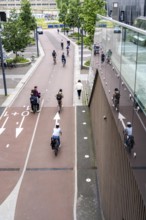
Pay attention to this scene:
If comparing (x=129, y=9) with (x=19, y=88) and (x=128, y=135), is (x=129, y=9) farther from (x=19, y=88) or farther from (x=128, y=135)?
(x=128, y=135)

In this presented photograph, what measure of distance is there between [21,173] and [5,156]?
1.73 meters

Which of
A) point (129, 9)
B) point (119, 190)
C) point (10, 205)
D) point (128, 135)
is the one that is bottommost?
point (10, 205)

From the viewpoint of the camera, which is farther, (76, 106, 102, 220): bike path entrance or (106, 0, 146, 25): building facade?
(106, 0, 146, 25): building facade

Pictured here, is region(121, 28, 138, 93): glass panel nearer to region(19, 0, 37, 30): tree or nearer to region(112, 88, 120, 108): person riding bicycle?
region(112, 88, 120, 108): person riding bicycle

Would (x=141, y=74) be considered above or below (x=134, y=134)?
above

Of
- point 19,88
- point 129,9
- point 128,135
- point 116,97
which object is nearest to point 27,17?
point 129,9

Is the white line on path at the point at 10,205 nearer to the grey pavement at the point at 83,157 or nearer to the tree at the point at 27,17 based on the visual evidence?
the grey pavement at the point at 83,157

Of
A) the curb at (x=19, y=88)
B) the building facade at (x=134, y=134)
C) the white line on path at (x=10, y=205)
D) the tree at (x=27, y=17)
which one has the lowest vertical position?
the white line on path at (x=10, y=205)

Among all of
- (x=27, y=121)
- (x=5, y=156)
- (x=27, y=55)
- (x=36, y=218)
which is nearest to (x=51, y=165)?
(x=5, y=156)

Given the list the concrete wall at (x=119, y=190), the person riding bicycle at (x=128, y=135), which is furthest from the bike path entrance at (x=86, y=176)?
the person riding bicycle at (x=128, y=135)

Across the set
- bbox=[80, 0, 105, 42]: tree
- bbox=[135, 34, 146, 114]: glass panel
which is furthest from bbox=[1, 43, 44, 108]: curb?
bbox=[135, 34, 146, 114]: glass panel

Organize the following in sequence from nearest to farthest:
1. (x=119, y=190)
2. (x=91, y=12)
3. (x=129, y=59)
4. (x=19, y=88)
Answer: (x=129, y=59) → (x=119, y=190) → (x=19, y=88) → (x=91, y=12)

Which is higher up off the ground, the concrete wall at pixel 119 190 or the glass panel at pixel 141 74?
the glass panel at pixel 141 74

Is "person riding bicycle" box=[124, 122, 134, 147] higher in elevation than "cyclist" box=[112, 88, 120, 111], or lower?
lower
